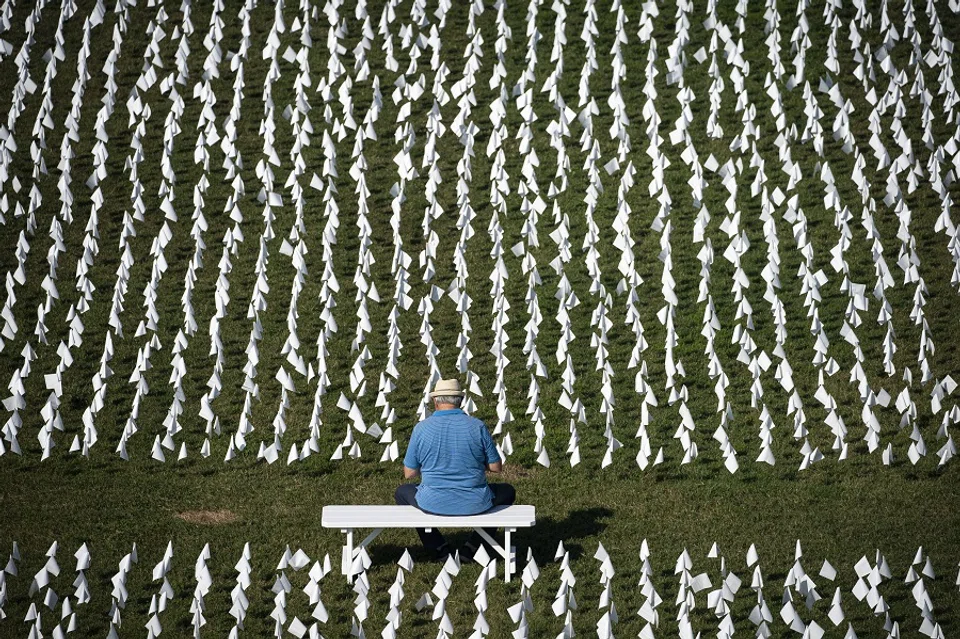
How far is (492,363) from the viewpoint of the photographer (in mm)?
12719

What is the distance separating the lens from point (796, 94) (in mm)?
16547

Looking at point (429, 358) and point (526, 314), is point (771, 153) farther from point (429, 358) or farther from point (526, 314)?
point (429, 358)

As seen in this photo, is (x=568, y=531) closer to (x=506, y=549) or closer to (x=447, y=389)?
(x=506, y=549)

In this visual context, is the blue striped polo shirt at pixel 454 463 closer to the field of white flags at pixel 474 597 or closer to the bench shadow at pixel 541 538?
the field of white flags at pixel 474 597

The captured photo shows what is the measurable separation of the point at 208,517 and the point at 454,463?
2536mm

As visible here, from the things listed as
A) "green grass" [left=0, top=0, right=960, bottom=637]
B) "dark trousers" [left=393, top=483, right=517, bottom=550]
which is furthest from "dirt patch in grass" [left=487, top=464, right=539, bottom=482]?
"dark trousers" [left=393, top=483, right=517, bottom=550]

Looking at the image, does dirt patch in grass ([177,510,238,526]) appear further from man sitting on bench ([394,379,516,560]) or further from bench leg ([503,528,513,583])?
bench leg ([503,528,513,583])

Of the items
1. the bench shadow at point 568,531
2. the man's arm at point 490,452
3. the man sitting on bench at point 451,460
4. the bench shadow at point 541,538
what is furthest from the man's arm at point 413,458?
the bench shadow at point 568,531

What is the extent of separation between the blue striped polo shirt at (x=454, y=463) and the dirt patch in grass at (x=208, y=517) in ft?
6.86

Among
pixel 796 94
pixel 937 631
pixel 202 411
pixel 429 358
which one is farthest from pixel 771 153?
pixel 937 631

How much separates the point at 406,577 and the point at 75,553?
2445 millimetres

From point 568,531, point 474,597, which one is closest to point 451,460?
point 474,597

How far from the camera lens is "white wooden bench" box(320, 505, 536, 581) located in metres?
8.84

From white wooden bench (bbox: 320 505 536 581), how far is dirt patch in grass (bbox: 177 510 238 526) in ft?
5.03
